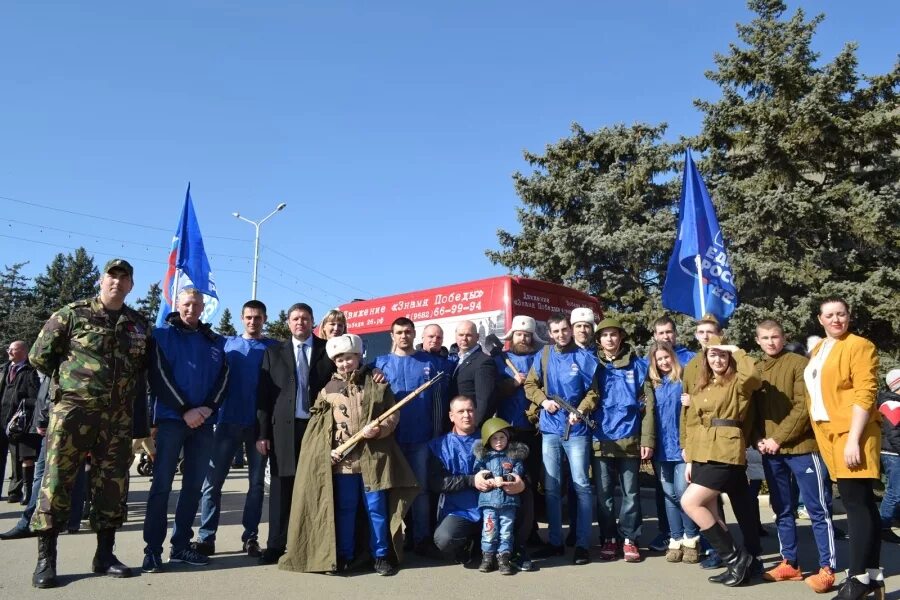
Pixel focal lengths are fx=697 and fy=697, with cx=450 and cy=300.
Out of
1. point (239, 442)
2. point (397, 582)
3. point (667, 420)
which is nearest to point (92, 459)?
point (239, 442)

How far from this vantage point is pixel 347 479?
18.0ft

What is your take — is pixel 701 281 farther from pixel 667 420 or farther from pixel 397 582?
pixel 397 582

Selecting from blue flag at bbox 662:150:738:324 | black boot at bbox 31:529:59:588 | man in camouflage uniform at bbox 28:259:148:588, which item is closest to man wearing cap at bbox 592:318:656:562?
blue flag at bbox 662:150:738:324

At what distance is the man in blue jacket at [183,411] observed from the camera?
17.6 feet

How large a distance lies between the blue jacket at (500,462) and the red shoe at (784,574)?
194 cm

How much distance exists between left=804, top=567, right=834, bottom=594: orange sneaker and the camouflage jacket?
5147mm

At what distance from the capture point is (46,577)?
4.80 metres

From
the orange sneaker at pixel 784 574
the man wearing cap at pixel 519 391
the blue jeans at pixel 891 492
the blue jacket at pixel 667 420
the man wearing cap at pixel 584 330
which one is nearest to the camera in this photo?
the orange sneaker at pixel 784 574

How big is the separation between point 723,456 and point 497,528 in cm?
181

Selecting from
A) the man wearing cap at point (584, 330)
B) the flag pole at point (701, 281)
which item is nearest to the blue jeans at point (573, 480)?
the man wearing cap at point (584, 330)

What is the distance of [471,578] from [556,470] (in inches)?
49.3

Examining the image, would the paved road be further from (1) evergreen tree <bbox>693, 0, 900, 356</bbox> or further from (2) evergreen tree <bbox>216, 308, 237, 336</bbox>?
(2) evergreen tree <bbox>216, 308, 237, 336</bbox>

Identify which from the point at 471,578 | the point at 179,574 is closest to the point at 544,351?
the point at 471,578

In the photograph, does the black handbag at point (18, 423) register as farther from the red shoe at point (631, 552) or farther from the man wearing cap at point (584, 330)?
the red shoe at point (631, 552)
